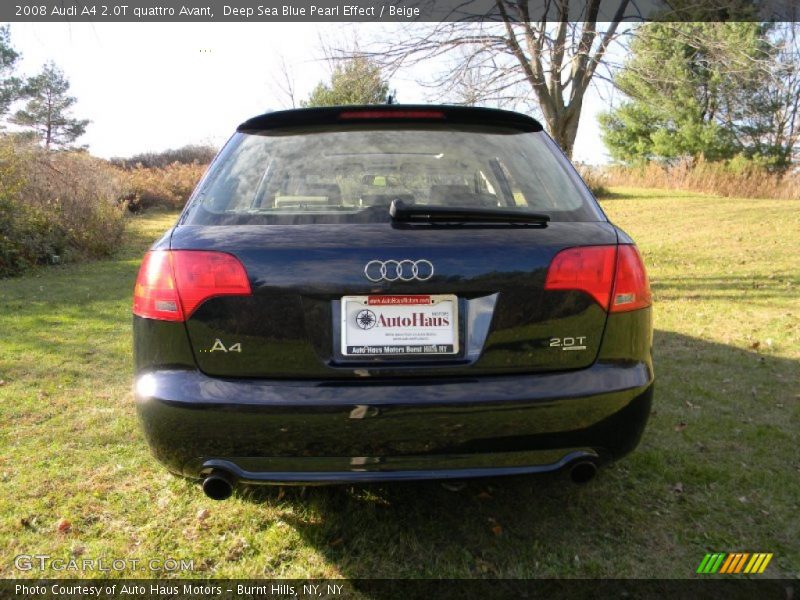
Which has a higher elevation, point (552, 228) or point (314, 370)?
point (552, 228)

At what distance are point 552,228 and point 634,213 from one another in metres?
17.4

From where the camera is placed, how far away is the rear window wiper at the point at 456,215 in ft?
6.52

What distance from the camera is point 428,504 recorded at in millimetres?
2691

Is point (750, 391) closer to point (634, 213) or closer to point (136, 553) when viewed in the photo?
point (136, 553)

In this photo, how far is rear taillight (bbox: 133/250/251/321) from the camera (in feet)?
6.30

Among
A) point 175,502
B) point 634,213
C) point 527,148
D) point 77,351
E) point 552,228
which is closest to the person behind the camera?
point 552,228

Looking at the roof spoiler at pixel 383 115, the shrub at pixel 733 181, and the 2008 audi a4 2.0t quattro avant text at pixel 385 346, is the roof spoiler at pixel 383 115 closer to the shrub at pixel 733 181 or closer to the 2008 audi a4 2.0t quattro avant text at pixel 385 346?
the 2008 audi a4 2.0t quattro avant text at pixel 385 346

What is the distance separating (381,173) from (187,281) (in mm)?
1086

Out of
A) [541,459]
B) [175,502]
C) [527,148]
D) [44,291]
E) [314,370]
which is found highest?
[527,148]

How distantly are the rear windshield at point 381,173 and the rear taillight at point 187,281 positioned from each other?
20 cm

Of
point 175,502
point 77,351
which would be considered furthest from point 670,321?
point 77,351

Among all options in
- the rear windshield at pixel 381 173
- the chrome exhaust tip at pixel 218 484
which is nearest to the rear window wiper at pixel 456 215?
the rear windshield at pixel 381 173

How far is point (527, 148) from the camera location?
2.52m

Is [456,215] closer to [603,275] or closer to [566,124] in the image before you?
[603,275]
